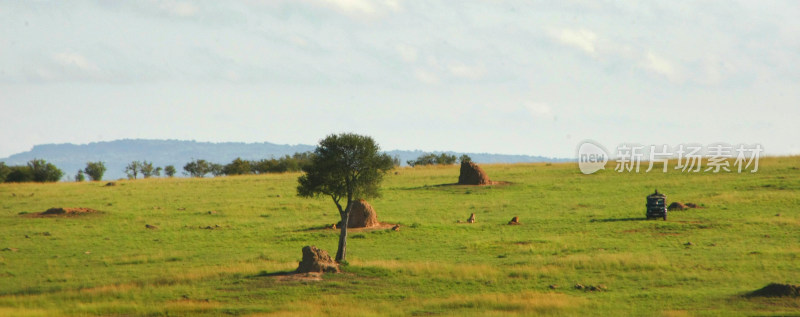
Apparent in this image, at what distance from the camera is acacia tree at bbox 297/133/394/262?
3872cm

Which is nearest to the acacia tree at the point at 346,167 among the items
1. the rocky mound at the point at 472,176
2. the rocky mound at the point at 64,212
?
the rocky mound at the point at 64,212

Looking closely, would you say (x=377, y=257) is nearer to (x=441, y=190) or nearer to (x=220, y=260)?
(x=220, y=260)

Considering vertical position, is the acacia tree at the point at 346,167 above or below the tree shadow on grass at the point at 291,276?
above

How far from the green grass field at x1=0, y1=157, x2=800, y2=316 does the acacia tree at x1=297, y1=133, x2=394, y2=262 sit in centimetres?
339

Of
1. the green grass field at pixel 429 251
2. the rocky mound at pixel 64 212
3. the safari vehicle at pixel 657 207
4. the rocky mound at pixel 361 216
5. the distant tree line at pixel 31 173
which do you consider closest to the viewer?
the green grass field at pixel 429 251

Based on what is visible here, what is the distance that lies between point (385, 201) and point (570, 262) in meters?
29.5

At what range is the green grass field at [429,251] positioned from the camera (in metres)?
28.4

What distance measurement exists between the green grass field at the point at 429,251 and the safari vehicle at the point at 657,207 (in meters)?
1.11

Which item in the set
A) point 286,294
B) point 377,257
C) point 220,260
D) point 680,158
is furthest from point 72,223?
point 680,158

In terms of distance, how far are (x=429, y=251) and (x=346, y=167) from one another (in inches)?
246

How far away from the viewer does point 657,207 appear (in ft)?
163

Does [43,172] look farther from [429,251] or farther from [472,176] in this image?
[429,251]

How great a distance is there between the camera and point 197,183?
84688 millimetres

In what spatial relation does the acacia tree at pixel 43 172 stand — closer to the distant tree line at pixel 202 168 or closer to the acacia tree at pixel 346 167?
the distant tree line at pixel 202 168
